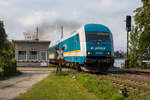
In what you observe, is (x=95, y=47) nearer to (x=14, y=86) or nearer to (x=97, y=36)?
(x=97, y=36)

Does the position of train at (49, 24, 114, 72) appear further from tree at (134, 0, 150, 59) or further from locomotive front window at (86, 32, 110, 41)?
tree at (134, 0, 150, 59)

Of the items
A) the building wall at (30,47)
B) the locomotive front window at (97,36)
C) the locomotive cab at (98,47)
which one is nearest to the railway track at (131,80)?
the locomotive cab at (98,47)

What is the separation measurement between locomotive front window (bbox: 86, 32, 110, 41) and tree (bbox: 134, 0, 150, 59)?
13.0 m

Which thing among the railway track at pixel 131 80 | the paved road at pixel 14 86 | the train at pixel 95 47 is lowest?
the paved road at pixel 14 86

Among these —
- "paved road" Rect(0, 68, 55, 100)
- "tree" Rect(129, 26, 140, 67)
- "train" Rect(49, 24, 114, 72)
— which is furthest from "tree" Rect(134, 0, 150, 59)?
"paved road" Rect(0, 68, 55, 100)

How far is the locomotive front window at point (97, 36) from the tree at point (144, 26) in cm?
1304

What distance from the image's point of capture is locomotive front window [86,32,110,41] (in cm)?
1499

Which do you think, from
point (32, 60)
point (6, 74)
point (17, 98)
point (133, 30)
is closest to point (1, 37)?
point (32, 60)

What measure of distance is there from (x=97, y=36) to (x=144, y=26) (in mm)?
15132

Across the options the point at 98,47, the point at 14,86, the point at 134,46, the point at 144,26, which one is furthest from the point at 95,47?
the point at 144,26

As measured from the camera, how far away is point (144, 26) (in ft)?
90.7

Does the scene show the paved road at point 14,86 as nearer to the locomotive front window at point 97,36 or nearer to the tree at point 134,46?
the locomotive front window at point 97,36

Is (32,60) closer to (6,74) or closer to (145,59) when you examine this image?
(6,74)

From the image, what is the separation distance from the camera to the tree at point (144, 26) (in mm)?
26623
